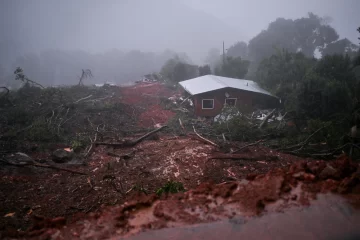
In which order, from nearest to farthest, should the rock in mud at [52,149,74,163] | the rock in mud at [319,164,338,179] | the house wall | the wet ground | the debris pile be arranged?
the wet ground
the rock in mud at [319,164,338,179]
the rock in mud at [52,149,74,163]
the debris pile
the house wall

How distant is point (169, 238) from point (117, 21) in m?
212

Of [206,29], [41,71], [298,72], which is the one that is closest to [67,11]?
[206,29]

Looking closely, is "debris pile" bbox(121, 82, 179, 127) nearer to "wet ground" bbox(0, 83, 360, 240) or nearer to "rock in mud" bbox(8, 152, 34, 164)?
"rock in mud" bbox(8, 152, 34, 164)

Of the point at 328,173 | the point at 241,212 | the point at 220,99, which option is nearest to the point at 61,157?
the point at 241,212

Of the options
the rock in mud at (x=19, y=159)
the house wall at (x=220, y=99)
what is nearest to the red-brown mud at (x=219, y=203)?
the rock in mud at (x=19, y=159)

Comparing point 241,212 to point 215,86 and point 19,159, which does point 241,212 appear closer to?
point 19,159

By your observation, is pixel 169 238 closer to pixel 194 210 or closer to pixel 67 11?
pixel 194 210

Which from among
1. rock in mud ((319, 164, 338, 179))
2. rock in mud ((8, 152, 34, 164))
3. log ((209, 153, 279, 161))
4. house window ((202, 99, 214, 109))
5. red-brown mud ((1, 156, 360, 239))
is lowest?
log ((209, 153, 279, 161))

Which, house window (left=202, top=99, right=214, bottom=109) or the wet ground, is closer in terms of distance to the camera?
the wet ground

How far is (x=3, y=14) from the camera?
385ft

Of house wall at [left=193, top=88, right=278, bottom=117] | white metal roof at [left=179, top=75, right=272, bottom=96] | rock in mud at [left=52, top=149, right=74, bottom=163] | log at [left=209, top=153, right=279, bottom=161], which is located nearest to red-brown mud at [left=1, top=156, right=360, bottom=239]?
log at [left=209, top=153, right=279, bottom=161]

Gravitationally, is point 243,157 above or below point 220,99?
below

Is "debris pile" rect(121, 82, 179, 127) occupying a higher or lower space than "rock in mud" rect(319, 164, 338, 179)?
lower

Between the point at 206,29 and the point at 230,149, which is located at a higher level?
the point at 206,29
